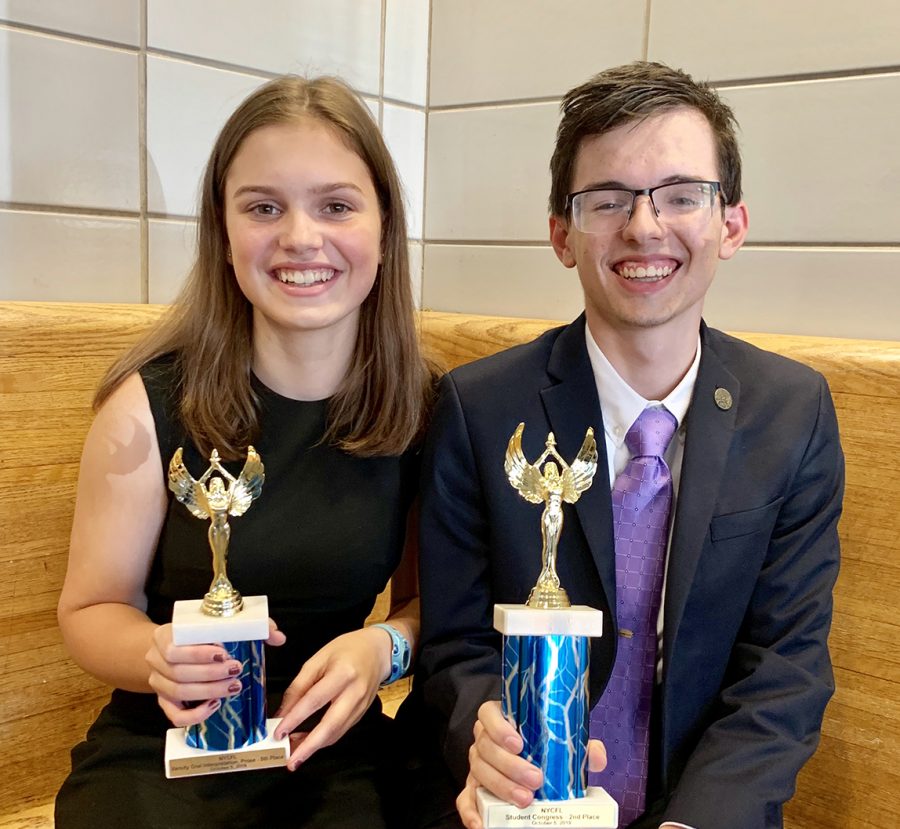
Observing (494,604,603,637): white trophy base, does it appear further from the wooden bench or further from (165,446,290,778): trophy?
the wooden bench

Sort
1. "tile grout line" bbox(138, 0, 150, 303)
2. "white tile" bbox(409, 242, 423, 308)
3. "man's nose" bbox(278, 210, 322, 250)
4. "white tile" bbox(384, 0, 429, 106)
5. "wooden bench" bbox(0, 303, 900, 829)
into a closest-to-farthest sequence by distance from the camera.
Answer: "man's nose" bbox(278, 210, 322, 250), "wooden bench" bbox(0, 303, 900, 829), "tile grout line" bbox(138, 0, 150, 303), "white tile" bbox(384, 0, 429, 106), "white tile" bbox(409, 242, 423, 308)

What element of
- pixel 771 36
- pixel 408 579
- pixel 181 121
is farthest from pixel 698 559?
pixel 181 121

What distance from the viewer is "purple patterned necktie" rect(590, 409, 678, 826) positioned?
1222mm

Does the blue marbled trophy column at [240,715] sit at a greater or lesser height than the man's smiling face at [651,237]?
lesser

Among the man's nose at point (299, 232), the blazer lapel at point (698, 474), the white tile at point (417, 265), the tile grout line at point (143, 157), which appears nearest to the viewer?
the blazer lapel at point (698, 474)

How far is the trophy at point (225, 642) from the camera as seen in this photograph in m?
1.03

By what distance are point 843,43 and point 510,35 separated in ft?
2.70

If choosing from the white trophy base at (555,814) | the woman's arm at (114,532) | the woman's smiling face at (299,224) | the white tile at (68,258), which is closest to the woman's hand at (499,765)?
the white trophy base at (555,814)

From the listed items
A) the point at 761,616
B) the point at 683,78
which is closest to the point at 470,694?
the point at 761,616

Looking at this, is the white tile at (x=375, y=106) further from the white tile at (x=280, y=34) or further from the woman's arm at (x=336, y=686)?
the woman's arm at (x=336, y=686)

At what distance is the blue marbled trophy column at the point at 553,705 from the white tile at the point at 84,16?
147cm

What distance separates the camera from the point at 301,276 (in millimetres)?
1322

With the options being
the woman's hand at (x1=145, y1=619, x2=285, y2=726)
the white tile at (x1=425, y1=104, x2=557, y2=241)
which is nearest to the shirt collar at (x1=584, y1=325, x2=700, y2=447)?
the woman's hand at (x1=145, y1=619, x2=285, y2=726)

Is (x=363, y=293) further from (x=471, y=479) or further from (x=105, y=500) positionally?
(x=105, y=500)
